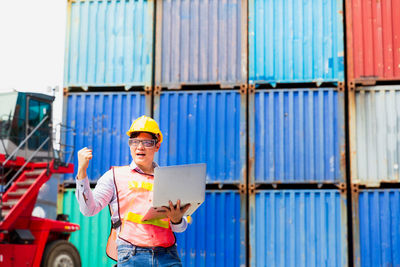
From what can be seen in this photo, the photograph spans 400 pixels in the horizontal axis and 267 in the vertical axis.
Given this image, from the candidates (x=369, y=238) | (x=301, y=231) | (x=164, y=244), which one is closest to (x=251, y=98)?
(x=301, y=231)

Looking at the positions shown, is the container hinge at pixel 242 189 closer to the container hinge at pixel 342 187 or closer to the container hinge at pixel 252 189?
the container hinge at pixel 252 189

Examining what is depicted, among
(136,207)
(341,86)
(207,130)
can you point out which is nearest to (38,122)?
(207,130)

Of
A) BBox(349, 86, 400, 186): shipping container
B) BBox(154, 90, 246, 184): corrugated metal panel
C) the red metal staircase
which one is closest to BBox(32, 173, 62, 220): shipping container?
the red metal staircase

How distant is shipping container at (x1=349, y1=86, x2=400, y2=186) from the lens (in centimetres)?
1078

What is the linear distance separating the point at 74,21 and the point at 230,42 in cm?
352

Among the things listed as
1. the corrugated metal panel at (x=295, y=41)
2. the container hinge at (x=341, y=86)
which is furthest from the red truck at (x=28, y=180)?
the container hinge at (x=341, y=86)

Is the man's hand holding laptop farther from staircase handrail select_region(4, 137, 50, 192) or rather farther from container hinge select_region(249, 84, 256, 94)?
container hinge select_region(249, 84, 256, 94)

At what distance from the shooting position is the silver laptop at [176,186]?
354 cm

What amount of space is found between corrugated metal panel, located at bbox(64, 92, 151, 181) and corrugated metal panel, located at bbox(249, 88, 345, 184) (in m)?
2.42

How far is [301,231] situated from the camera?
423 inches

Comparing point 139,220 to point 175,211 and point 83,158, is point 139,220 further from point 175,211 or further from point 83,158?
point 83,158

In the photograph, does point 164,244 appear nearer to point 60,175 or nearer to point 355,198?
point 355,198

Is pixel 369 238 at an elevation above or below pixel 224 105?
below

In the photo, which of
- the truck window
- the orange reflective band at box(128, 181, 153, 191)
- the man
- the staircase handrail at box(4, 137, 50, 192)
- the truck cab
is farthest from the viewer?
the truck window
